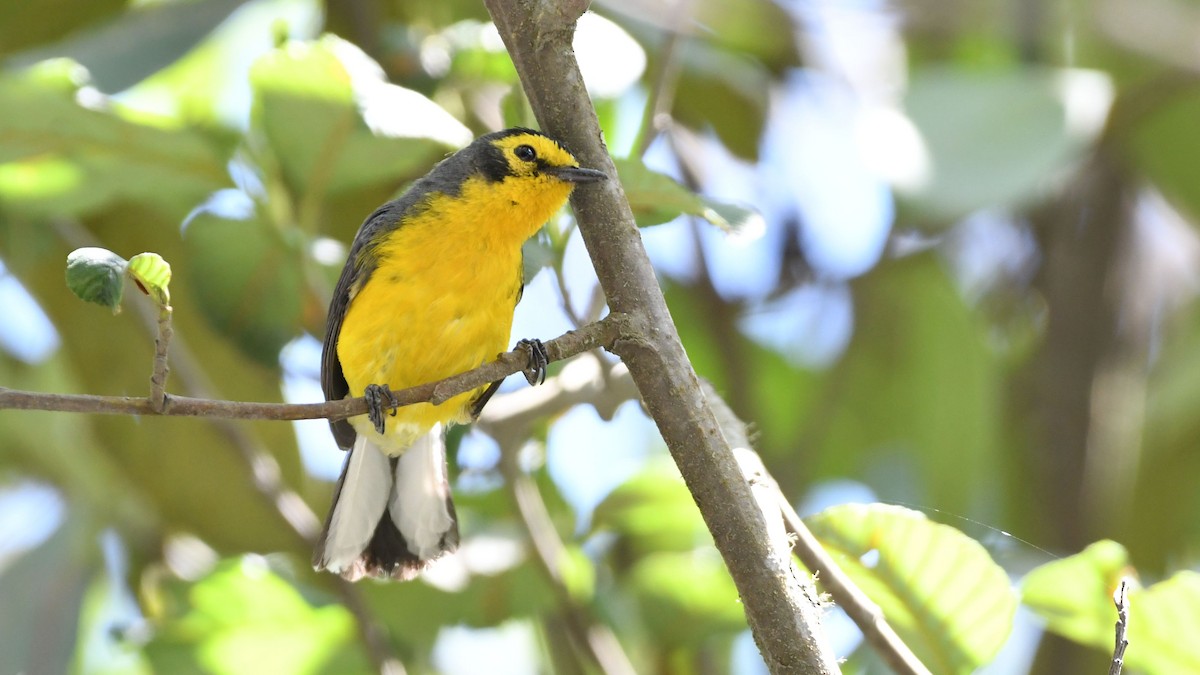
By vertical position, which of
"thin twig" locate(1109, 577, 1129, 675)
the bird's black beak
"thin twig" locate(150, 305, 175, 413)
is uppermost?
the bird's black beak

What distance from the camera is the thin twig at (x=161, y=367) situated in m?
1.40

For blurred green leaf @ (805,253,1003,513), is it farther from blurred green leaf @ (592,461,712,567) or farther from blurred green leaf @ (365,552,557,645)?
blurred green leaf @ (365,552,557,645)

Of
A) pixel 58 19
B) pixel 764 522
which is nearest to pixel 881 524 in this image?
pixel 764 522

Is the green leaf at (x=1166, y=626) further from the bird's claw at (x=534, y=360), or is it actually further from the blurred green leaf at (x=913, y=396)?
the blurred green leaf at (x=913, y=396)

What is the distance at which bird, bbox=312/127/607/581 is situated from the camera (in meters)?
2.70

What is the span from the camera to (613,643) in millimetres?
3012

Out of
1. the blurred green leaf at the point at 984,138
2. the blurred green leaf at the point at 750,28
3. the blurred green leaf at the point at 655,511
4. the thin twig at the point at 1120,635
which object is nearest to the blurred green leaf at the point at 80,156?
the blurred green leaf at the point at 655,511

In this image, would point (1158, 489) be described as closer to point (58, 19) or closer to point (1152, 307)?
point (1152, 307)

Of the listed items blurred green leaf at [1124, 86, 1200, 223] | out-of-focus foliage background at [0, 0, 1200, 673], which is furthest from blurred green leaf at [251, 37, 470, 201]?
blurred green leaf at [1124, 86, 1200, 223]

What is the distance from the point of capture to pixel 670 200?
2.13m

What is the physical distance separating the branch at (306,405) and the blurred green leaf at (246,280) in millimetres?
954

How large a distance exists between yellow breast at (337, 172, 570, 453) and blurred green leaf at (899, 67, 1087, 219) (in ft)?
3.35

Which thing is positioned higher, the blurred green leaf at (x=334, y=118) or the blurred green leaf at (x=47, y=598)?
the blurred green leaf at (x=334, y=118)

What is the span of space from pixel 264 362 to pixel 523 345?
3.21ft
